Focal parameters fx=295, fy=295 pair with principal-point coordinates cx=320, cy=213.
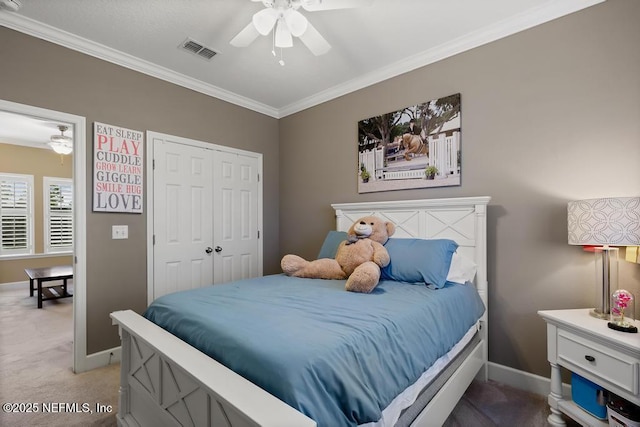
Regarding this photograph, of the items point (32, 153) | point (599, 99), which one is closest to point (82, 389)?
point (599, 99)

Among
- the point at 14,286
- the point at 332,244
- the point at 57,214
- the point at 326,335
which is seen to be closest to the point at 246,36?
the point at 332,244

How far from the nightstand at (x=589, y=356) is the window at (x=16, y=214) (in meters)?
7.90

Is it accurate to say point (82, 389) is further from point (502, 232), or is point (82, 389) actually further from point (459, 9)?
point (459, 9)

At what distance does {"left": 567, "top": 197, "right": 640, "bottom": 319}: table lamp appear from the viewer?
1516mm

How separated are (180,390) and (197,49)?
2.60 meters

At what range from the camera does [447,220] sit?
2488 mm

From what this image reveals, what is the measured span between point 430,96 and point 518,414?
2.47 meters

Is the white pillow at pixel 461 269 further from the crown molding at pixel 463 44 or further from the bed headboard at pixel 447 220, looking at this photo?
the crown molding at pixel 463 44

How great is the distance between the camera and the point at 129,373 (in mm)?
1698

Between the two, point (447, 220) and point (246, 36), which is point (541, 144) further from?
point (246, 36)

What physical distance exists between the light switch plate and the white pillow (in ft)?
9.10

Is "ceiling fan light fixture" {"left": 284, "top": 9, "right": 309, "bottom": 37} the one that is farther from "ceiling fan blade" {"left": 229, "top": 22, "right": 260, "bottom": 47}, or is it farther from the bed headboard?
the bed headboard

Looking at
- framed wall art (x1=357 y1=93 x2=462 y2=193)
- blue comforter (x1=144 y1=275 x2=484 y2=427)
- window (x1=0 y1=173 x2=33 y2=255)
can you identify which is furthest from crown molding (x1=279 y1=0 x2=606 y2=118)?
window (x1=0 y1=173 x2=33 y2=255)

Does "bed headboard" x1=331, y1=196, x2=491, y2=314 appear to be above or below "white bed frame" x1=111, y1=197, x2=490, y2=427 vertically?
above
